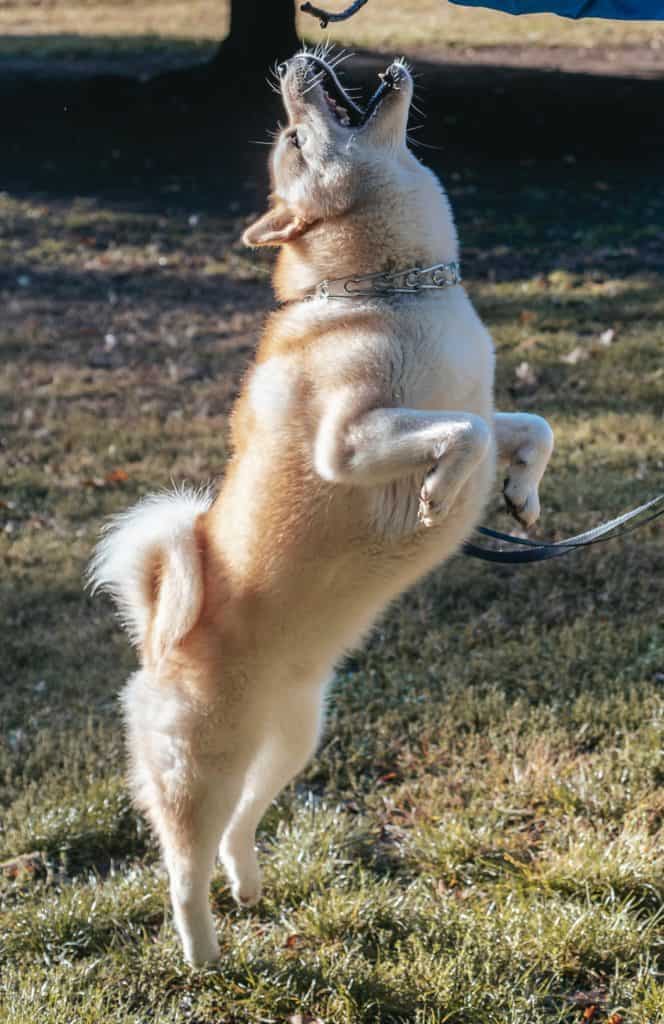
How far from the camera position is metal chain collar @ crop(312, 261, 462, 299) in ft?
8.64

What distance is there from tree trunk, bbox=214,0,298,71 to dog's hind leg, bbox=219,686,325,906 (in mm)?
11003

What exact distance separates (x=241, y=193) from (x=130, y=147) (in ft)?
7.08

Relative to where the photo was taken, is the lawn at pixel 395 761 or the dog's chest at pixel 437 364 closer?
the dog's chest at pixel 437 364

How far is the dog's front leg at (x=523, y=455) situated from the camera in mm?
2857

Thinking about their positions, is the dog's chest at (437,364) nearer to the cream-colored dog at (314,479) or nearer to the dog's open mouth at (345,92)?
the cream-colored dog at (314,479)

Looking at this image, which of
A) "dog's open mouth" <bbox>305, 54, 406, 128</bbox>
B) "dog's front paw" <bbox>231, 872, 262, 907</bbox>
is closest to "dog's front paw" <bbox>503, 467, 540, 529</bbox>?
"dog's open mouth" <bbox>305, 54, 406, 128</bbox>

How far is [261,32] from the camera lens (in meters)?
12.9

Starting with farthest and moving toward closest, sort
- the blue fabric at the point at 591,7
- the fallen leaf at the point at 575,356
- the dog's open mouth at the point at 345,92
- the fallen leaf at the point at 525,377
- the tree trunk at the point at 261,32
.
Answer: the tree trunk at the point at 261,32 < the fallen leaf at the point at 575,356 < the fallen leaf at the point at 525,377 < the blue fabric at the point at 591,7 < the dog's open mouth at the point at 345,92

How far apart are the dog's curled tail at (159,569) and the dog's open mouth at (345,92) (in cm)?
109

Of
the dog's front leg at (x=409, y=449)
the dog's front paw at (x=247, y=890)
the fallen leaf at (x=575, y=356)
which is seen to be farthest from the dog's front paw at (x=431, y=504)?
the fallen leaf at (x=575, y=356)

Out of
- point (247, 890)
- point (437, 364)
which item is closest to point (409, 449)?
point (437, 364)

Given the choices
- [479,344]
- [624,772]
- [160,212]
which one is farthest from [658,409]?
[160,212]

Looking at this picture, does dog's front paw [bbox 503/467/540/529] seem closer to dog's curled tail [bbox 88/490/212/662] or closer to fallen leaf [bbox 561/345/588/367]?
dog's curled tail [bbox 88/490/212/662]

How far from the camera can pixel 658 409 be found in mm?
6297
